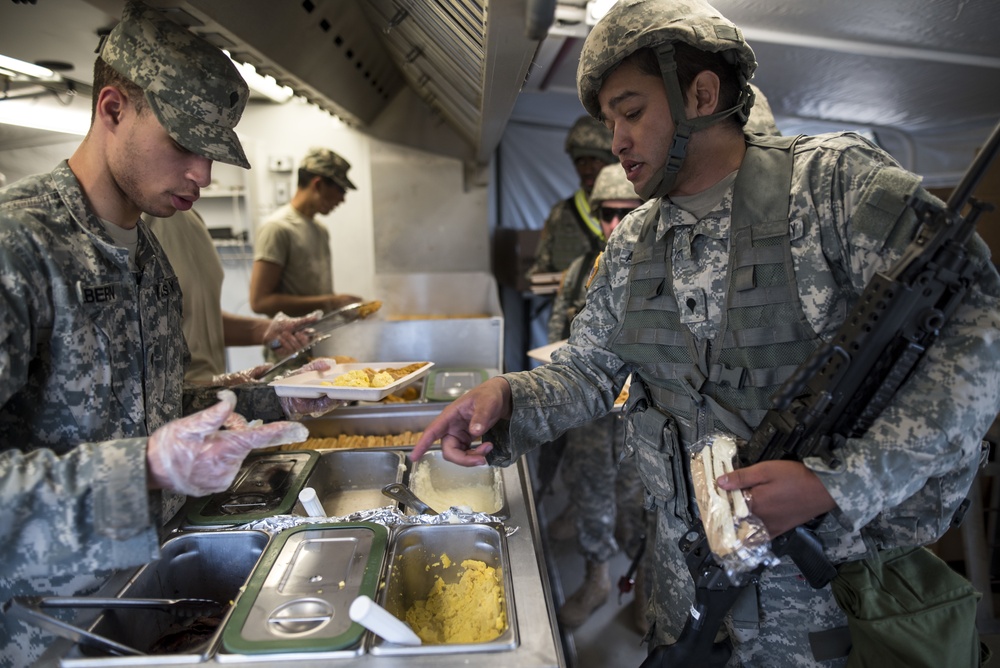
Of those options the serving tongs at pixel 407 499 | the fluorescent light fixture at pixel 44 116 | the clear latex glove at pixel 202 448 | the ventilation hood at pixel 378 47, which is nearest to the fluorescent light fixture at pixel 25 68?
the fluorescent light fixture at pixel 44 116

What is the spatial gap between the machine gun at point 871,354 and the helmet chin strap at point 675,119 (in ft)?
1.60

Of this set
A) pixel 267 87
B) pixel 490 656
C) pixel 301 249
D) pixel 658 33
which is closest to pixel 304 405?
pixel 490 656

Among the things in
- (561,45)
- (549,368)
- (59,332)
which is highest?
(561,45)

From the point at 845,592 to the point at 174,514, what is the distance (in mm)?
1585

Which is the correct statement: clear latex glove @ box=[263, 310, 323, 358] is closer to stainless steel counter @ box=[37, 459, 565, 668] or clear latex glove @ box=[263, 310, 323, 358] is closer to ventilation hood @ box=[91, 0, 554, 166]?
ventilation hood @ box=[91, 0, 554, 166]

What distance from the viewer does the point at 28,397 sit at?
1165 mm

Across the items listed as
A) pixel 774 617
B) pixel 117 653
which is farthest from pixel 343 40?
pixel 774 617

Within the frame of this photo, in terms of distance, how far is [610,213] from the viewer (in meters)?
3.20

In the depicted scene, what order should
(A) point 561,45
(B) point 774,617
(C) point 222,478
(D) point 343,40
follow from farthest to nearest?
(A) point 561,45
(D) point 343,40
(B) point 774,617
(C) point 222,478

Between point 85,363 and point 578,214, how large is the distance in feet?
11.9

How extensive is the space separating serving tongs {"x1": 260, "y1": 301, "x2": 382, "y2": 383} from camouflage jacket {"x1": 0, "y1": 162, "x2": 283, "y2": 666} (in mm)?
614

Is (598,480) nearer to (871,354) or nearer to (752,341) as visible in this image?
(752,341)

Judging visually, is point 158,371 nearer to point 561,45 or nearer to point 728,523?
point 728,523

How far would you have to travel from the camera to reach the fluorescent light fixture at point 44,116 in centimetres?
213
